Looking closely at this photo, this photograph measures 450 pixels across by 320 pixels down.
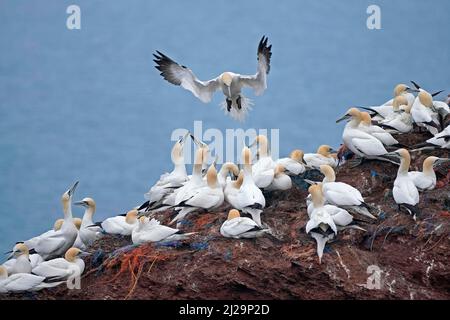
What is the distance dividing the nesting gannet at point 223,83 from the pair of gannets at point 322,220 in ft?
12.9

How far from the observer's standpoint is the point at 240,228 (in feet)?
42.6

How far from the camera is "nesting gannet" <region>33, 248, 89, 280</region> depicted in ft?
44.2

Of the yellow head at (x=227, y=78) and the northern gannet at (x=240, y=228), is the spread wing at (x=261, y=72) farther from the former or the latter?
the northern gannet at (x=240, y=228)

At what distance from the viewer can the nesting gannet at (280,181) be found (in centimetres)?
1429

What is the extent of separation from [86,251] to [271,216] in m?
2.03

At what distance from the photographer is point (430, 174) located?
13781mm

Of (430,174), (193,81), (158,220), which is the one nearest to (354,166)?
(430,174)

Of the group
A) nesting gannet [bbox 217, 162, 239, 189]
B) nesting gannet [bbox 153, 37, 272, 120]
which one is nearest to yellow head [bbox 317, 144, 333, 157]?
nesting gannet [bbox 217, 162, 239, 189]

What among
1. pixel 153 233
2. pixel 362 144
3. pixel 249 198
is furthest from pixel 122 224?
pixel 362 144

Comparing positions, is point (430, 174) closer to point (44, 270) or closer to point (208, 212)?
point (208, 212)

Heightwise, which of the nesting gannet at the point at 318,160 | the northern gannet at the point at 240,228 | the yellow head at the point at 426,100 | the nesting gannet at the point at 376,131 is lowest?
the northern gannet at the point at 240,228

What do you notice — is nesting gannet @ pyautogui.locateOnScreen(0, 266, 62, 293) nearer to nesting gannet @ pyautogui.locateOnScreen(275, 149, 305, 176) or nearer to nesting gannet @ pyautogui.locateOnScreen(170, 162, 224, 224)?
nesting gannet @ pyautogui.locateOnScreen(170, 162, 224, 224)

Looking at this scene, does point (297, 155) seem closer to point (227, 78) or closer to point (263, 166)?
point (263, 166)

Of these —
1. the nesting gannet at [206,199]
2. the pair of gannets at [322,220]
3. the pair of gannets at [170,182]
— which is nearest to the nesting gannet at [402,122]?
the pair of gannets at [322,220]
